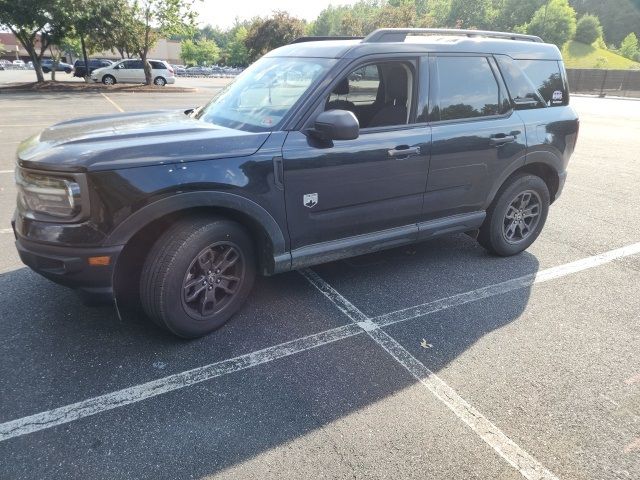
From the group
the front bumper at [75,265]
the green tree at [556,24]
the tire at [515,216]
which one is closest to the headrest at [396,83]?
the tire at [515,216]

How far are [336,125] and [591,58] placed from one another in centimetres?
9305

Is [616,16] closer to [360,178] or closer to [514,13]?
[514,13]

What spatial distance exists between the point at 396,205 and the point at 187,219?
5.29 ft

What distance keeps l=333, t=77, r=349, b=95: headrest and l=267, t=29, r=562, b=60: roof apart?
0.56ft

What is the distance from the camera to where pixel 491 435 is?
2398 millimetres

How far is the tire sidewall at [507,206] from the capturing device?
4352 mm

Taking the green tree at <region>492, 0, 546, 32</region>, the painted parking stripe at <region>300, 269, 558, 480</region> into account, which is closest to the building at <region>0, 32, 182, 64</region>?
the green tree at <region>492, 0, 546, 32</region>

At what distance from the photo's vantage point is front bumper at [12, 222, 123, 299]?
263 centimetres

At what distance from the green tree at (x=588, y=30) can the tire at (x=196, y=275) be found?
331ft

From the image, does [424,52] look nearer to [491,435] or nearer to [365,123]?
[365,123]

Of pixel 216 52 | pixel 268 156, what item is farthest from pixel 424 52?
pixel 216 52

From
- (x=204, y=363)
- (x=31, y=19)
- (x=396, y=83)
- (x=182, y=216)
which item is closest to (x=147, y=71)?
(x=31, y=19)

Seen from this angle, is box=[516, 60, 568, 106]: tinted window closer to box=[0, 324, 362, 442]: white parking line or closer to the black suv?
the black suv

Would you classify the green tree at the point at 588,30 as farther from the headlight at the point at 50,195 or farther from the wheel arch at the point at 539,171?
the headlight at the point at 50,195
